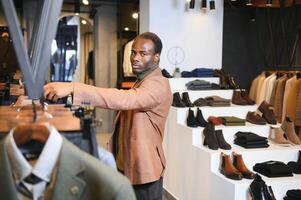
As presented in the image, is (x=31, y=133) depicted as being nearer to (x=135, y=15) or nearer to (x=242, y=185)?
(x=242, y=185)

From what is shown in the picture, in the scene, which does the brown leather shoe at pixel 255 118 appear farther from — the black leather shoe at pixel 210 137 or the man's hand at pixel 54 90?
the man's hand at pixel 54 90

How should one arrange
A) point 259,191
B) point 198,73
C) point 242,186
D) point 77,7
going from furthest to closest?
point 77,7 → point 198,73 → point 242,186 → point 259,191

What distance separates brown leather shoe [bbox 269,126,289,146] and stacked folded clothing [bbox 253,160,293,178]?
43 centimetres

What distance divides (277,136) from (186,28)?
2230 millimetres

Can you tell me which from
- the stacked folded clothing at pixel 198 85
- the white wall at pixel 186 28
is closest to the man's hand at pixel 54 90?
the stacked folded clothing at pixel 198 85

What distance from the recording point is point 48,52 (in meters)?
1.18

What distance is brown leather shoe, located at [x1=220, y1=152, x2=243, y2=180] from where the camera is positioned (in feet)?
9.75

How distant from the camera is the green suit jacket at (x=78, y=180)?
957mm

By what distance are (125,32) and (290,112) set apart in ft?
11.3

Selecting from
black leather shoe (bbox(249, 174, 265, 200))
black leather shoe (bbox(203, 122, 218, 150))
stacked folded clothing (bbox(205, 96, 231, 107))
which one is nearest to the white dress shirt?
black leather shoe (bbox(249, 174, 265, 200))

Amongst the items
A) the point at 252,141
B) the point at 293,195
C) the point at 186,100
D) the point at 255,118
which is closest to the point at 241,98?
the point at 255,118

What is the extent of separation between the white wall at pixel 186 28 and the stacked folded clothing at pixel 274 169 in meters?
2.34

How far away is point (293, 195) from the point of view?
9.59 ft

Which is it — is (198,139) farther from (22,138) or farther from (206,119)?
(22,138)
